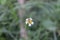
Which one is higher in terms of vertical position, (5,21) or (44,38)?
(5,21)

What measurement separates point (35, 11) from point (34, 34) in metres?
0.21

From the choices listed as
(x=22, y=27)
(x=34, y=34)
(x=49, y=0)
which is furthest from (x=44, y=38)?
(x=49, y=0)

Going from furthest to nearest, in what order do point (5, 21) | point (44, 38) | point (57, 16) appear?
point (5, 21)
point (44, 38)
point (57, 16)

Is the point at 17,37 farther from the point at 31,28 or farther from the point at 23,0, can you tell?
the point at 23,0

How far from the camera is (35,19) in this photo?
58.5 inches

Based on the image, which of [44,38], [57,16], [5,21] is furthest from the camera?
[5,21]

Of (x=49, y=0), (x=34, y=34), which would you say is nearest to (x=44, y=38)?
(x=34, y=34)

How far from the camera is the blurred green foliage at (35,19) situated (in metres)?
1.35

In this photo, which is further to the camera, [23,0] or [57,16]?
[23,0]

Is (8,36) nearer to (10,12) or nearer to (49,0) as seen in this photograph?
(10,12)

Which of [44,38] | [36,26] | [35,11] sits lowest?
[44,38]

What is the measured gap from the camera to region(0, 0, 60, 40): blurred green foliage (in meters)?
1.35

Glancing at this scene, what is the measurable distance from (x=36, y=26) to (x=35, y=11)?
145 mm

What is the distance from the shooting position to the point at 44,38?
4.79 feet
